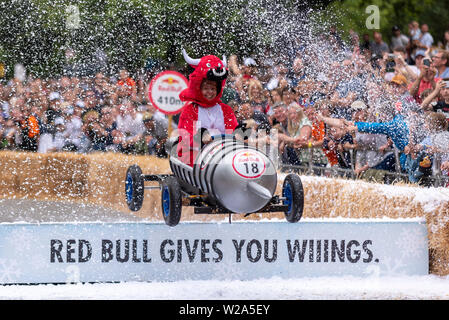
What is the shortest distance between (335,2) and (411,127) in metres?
10.5

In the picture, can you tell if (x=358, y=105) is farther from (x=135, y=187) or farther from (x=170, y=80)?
(x=135, y=187)

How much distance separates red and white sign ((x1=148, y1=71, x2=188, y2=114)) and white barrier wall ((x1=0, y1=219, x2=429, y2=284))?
17.8 feet

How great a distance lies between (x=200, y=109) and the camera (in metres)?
7.96

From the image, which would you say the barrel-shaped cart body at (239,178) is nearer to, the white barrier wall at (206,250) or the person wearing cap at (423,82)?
the white barrier wall at (206,250)

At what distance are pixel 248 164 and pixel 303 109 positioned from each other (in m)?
5.05

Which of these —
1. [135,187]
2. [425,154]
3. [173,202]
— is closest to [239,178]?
[173,202]

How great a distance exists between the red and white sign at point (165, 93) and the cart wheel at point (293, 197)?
5.48m

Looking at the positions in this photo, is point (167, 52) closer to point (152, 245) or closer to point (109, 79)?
point (109, 79)

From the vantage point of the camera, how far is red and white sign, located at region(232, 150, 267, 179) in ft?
23.0

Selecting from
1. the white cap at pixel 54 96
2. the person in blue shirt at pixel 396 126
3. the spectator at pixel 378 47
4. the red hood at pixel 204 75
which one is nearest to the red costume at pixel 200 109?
the red hood at pixel 204 75

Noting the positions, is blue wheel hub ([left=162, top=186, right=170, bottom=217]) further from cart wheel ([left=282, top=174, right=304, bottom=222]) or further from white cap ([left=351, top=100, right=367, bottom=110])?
white cap ([left=351, top=100, right=367, bottom=110])

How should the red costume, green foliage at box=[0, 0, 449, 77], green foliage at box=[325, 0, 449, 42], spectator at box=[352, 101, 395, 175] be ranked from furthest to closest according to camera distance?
green foliage at box=[325, 0, 449, 42] → green foliage at box=[0, 0, 449, 77] → spectator at box=[352, 101, 395, 175] → the red costume

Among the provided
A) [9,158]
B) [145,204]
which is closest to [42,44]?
[9,158]

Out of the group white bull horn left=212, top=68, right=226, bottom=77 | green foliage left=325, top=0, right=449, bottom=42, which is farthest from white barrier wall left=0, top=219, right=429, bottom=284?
green foliage left=325, top=0, right=449, bottom=42
